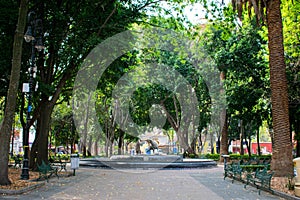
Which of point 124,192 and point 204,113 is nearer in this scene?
point 124,192

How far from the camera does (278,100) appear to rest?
16234 mm

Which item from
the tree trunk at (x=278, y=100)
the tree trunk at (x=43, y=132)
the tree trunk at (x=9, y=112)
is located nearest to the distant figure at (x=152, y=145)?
the tree trunk at (x=43, y=132)

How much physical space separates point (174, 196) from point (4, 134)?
6.73 meters

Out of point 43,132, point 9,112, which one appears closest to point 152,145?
point 43,132

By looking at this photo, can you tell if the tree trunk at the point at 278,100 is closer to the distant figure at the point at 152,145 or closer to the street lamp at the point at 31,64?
the street lamp at the point at 31,64

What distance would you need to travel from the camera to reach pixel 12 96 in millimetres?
13188

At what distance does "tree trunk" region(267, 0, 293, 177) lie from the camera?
51.2ft

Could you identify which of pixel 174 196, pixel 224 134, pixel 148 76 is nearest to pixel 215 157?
pixel 224 134

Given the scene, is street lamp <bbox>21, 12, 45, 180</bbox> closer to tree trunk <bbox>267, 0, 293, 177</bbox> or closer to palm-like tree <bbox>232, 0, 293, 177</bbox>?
palm-like tree <bbox>232, 0, 293, 177</bbox>

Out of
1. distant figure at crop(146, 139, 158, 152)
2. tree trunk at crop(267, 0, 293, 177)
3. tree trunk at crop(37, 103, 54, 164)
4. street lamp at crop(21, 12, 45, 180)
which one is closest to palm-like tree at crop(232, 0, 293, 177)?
tree trunk at crop(267, 0, 293, 177)

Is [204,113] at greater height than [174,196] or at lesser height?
greater

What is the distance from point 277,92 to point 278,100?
1.25 feet

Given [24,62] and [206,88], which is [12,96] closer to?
[24,62]

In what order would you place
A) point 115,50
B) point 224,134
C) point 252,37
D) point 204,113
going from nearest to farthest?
point 115,50 → point 252,37 → point 224,134 → point 204,113
